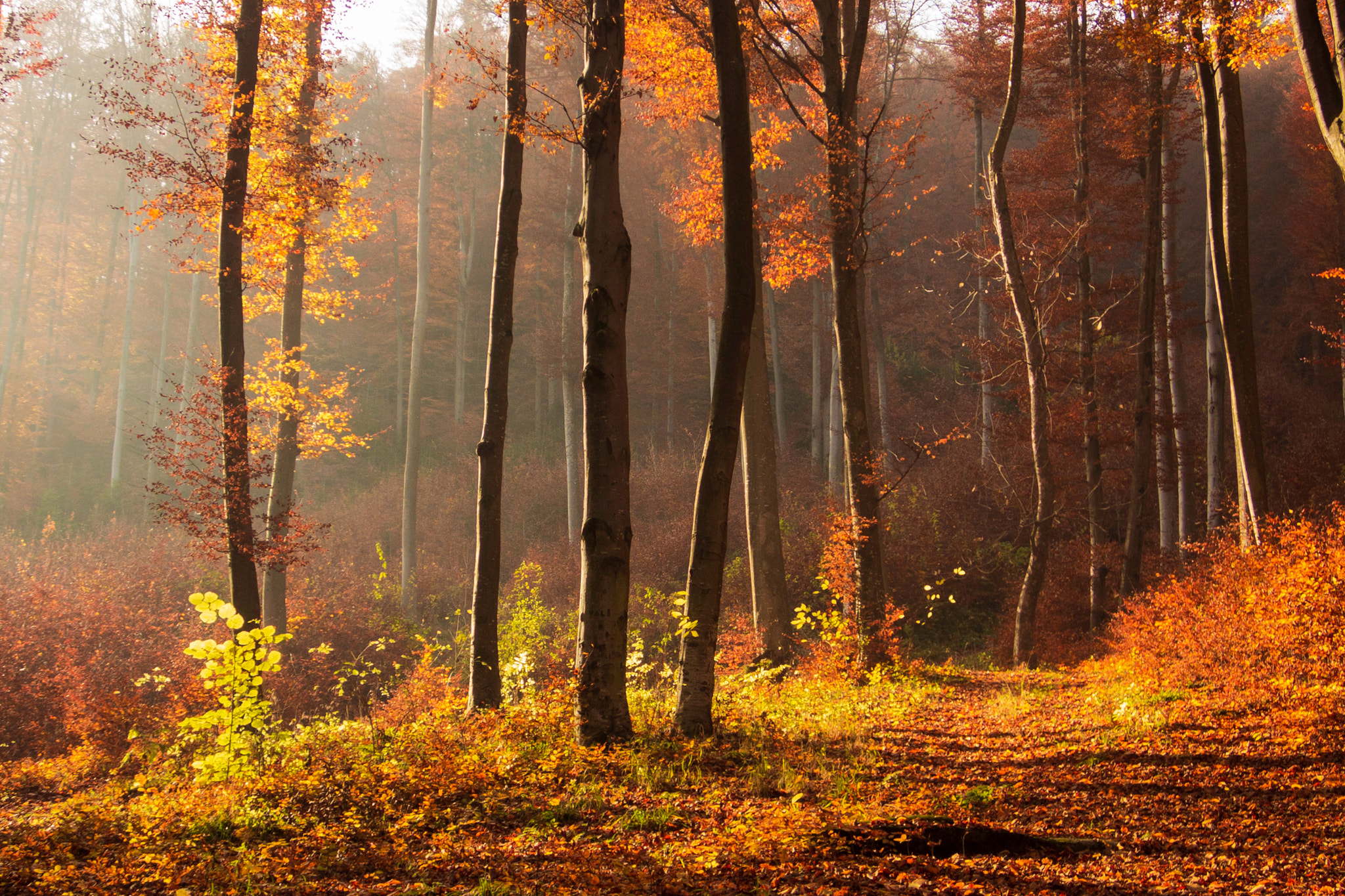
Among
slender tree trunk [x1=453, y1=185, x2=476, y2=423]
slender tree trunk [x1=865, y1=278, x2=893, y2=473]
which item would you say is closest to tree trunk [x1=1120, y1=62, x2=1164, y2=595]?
slender tree trunk [x1=865, y1=278, x2=893, y2=473]

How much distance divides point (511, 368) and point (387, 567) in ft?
39.8

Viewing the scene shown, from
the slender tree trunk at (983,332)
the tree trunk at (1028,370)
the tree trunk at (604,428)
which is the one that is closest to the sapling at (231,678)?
the tree trunk at (604,428)

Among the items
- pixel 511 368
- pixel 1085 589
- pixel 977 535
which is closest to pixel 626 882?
pixel 1085 589

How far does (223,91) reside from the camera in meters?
9.13

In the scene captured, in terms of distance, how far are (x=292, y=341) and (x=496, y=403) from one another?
243 inches

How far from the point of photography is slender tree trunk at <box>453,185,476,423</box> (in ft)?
86.2

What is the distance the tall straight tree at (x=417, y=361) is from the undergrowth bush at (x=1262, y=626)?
13.1 meters

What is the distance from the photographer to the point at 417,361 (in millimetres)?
16516

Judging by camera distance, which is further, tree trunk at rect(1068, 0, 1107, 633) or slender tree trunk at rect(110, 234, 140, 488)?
slender tree trunk at rect(110, 234, 140, 488)

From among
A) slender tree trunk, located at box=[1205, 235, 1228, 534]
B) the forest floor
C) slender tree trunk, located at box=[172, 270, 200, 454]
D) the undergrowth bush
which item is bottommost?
the forest floor

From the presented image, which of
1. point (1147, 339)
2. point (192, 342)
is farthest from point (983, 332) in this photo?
point (192, 342)

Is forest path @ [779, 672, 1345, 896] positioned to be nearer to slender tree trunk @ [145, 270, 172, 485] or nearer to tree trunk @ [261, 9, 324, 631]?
tree trunk @ [261, 9, 324, 631]

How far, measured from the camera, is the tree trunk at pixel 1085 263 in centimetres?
1287

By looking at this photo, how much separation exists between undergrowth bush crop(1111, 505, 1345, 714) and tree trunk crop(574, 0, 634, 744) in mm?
4890
